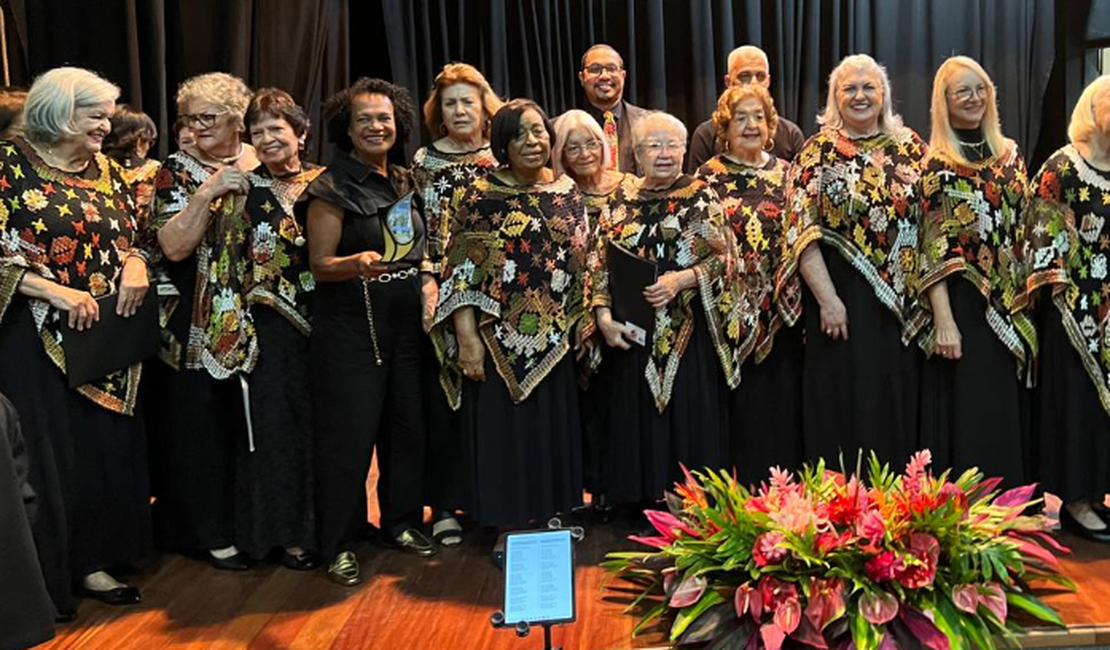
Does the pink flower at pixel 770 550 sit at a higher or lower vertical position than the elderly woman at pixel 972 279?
lower

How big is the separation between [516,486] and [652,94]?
2242 mm

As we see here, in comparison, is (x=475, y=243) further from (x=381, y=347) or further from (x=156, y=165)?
(x=156, y=165)

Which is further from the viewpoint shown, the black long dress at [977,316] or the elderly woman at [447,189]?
the elderly woman at [447,189]

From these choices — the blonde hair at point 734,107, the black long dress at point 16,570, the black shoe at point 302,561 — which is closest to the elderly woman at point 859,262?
the blonde hair at point 734,107

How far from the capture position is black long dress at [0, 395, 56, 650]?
1.50 metres

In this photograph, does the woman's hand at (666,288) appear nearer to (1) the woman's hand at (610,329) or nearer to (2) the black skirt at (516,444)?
(1) the woman's hand at (610,329)

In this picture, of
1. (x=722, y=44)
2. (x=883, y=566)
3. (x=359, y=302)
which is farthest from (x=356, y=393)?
(x=722, y=44)

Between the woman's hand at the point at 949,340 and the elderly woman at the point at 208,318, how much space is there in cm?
179

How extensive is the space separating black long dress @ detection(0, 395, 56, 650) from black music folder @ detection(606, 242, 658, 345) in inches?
65.9

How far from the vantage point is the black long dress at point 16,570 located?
1497mm

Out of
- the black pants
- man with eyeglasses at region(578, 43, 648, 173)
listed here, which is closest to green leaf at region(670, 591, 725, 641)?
the black pants

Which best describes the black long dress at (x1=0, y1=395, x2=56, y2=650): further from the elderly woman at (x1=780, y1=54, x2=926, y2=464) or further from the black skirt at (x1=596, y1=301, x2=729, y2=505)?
the elderly woman at (x1=780, y1=54, x2=926, y2=464)

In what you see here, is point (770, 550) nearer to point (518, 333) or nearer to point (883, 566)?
point (883, 566)

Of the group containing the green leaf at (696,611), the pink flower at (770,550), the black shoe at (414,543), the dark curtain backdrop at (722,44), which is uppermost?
the dark curtain backdrop at (722,44)
